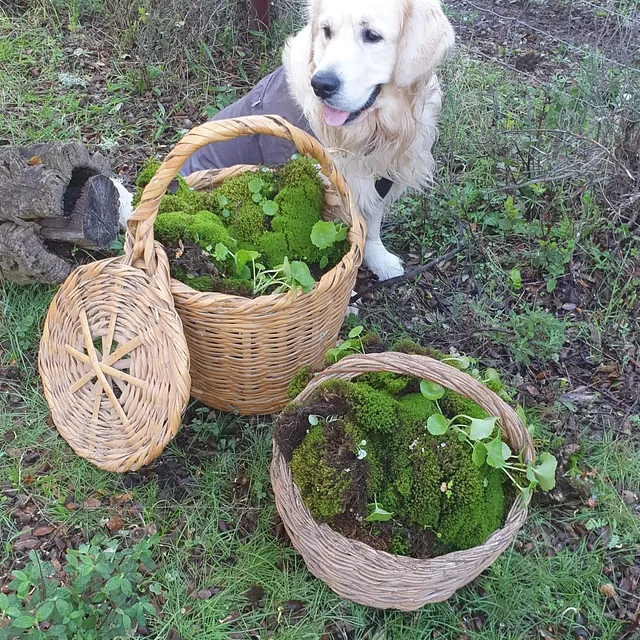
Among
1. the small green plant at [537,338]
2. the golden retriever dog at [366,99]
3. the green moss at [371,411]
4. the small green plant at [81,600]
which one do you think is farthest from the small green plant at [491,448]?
the golden retriever dog at [366,99]

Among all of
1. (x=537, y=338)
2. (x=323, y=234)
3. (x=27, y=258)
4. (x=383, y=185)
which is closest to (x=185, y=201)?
(x=323, y=234)

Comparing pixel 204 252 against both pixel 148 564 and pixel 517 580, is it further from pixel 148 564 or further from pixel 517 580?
pixel 517 580

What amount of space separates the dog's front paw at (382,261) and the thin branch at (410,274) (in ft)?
0.17

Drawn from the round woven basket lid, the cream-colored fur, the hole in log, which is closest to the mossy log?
the hole in log

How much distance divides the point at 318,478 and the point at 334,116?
132 cm

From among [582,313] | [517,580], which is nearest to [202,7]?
[582,313]

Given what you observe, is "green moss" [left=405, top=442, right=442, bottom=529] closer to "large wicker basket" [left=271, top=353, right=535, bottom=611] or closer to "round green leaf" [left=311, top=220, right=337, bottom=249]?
"large wicker basket" [left=271, top=353, right=535, bottom=611]

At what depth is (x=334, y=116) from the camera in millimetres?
2182

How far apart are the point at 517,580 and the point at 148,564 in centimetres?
119

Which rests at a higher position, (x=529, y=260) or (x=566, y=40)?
(x=566, y=40)

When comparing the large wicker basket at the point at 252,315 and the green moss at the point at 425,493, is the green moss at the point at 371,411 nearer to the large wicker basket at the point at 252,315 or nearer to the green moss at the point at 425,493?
the green moss at the point at 425,493

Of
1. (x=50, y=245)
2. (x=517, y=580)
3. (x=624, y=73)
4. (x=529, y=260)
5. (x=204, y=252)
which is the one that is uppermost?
(x=624, y=73)

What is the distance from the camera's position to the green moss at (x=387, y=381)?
1823 millimetres

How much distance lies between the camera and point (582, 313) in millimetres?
2715
